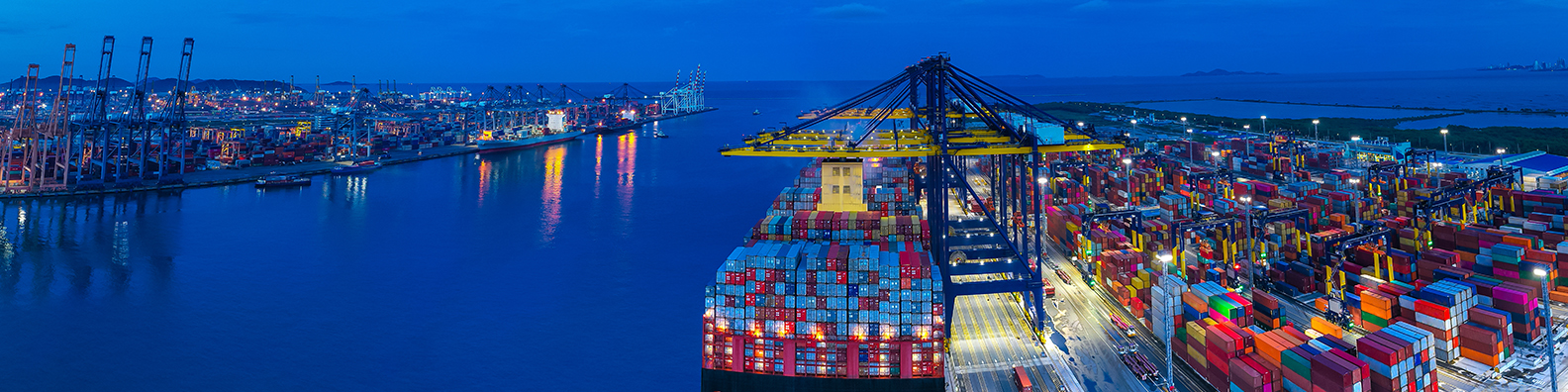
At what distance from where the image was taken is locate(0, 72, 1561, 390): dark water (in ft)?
59.8

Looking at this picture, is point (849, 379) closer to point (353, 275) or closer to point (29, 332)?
point (353, 275)

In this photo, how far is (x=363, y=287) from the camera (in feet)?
82.2

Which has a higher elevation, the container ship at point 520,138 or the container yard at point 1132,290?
the container ship at point 520,138

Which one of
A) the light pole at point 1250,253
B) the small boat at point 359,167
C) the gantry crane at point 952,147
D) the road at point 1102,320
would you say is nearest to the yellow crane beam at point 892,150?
the gantry crane at point 952,147

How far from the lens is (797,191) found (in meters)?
29.1

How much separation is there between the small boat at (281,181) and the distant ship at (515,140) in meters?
23.1

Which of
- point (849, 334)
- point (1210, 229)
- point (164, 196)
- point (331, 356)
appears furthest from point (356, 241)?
point (1210, 229)

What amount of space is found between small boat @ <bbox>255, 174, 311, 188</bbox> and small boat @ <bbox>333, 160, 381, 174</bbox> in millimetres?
4588

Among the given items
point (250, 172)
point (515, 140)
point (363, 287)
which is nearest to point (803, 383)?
point (363, 287)

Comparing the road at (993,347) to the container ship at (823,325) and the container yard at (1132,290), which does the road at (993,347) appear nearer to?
the container yard at (1132,290)

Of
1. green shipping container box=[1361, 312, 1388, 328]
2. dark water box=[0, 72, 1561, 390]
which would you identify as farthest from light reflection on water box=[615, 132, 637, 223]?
green shipping container box=[1361, 312, 1388, 328]

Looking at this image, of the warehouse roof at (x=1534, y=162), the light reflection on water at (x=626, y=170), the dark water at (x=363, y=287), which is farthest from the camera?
the light reflection on water at (x=626, y=170)

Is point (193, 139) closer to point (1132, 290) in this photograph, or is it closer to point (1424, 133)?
point (1132, 290)

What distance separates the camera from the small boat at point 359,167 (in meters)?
55.4
